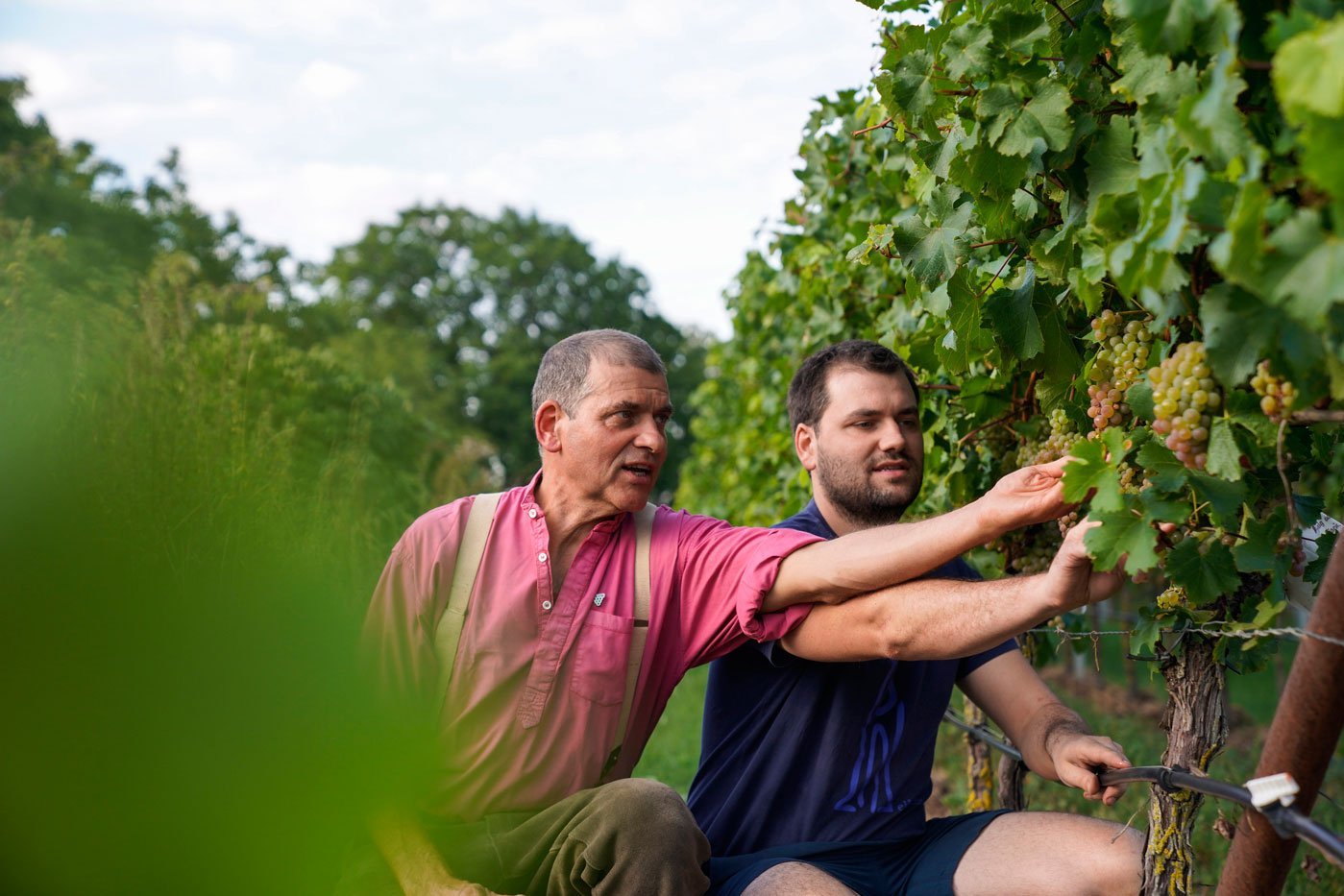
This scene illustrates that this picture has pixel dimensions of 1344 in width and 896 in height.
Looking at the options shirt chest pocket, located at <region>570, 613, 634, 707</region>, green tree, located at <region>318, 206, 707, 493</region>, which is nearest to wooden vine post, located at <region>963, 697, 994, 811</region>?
shirt chest pocket, located at <region>570, 613, 634, 707</region>

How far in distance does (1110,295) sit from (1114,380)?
16 centimetres

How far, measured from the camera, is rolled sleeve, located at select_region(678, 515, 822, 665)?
2.75 meters

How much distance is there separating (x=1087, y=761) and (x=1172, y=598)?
58cm

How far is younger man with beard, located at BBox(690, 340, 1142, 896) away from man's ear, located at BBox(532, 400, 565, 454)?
73cm

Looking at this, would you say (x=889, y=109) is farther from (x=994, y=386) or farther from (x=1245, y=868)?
(x=1245, y=868)

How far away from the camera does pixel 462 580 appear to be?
288cm

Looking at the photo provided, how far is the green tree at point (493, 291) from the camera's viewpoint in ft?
146

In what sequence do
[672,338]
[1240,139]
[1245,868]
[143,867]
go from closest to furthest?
[143,867] → [1240,139] → [1245,868] → [672,338]

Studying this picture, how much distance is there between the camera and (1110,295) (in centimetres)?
221

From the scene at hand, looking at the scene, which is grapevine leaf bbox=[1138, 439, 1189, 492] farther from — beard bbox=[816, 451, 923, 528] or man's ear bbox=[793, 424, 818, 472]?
man's ear bbox=[793, 424, 818, 472]

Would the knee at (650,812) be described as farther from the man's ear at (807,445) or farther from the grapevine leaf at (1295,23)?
the grapevine leaf at (1295,23)

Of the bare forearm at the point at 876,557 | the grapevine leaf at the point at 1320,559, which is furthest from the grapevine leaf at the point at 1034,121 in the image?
→ the grapevine leaf at the point at 1320,559

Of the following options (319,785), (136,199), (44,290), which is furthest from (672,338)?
(319,785)

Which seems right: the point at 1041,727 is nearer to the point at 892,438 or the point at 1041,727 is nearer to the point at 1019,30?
the point at 892,438
